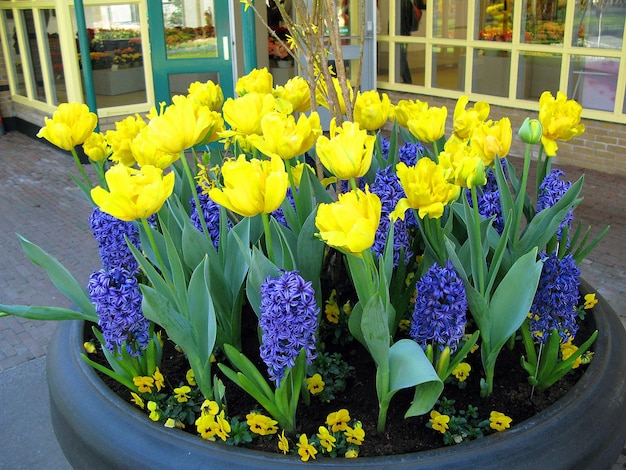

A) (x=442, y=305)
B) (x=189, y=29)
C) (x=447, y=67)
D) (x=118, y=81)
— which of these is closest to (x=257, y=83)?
(x=442, y=305)

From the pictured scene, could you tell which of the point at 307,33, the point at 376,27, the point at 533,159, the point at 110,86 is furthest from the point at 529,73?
the point at 307,33

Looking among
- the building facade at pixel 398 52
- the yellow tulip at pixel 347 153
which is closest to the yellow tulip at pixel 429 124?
the yellow tulip at pixel 347 153

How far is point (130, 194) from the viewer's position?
1174mm

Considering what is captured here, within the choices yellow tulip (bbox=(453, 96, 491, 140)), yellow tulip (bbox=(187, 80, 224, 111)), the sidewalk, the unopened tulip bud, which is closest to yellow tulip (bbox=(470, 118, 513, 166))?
the unopened tulip bud

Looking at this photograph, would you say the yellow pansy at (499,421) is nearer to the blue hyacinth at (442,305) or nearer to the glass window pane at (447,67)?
the blue hyacinth at (442,305)

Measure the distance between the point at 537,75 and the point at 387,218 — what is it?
5174mm

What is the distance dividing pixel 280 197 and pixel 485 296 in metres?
0.49

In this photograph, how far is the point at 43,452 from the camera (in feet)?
7.88

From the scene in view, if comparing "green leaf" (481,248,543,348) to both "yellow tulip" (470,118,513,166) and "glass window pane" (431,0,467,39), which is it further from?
"glass window pane" (431,0,467,39)

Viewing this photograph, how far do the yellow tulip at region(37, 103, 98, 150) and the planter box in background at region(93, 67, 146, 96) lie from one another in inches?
222

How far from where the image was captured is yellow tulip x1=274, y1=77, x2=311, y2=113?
1775mm

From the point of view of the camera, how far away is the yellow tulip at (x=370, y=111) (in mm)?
1765

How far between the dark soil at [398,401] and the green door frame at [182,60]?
555cm

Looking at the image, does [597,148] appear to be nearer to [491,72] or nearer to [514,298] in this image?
[491,72]
